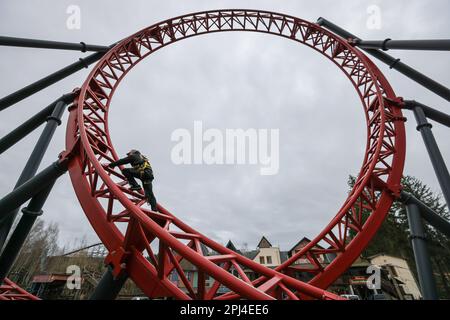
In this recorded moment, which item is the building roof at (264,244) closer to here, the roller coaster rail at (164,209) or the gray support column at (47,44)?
the roller coaster rail at (164,209)

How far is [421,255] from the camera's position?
5.80m

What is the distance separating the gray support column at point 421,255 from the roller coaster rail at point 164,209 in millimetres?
23

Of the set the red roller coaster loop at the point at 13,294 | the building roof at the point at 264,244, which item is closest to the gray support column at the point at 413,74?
the red roller coaster loop at the point at 13,294

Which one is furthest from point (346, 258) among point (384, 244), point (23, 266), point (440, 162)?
point (23, 266)

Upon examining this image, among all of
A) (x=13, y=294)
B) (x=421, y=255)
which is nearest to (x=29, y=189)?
(x=13, y=294)

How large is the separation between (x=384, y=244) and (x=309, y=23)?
26.6 metres

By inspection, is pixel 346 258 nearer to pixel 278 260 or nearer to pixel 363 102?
pixel 363 102

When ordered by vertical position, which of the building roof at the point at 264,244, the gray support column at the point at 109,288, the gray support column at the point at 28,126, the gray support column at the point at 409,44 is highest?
the gray support column at the point at 409,44

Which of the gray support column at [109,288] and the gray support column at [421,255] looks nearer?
the gray support column at [109,288]

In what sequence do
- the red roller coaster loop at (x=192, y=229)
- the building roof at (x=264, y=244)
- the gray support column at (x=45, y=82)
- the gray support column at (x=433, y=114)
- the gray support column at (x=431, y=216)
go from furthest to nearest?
the building roof at (x=264, y=244), the gray support column at (x=433, y=114), the gray support column at (x=45, y=82), the gray support column at (x=431, y=216), the red roller coaster loop at (x=192, y=229)

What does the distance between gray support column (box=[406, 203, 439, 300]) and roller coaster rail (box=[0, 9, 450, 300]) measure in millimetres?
23

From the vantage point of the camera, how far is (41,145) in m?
6.09

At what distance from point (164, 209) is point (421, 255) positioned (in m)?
6.65

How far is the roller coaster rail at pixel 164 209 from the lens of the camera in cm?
350
